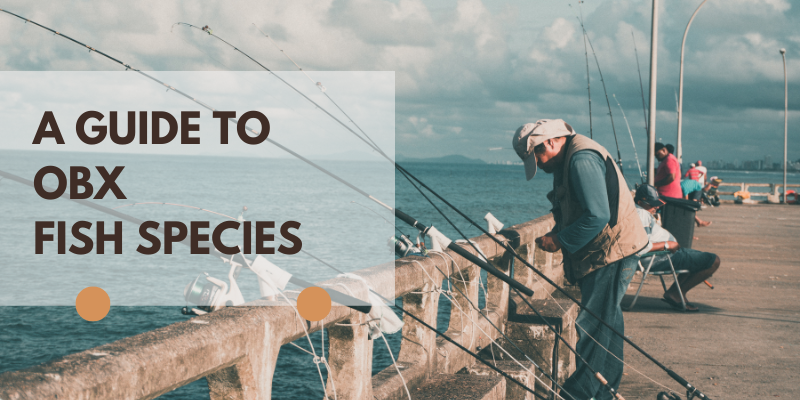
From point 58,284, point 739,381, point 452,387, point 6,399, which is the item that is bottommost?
point 58,284

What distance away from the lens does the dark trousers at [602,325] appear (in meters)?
4.21

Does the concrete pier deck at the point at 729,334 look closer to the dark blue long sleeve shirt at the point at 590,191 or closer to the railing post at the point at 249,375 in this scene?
the dark blue long sleeve shirt at the point at 590,191

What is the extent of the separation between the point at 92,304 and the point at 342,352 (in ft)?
4.15

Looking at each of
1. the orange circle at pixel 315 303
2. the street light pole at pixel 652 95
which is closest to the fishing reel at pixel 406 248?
the orange circle at pixel 315 303

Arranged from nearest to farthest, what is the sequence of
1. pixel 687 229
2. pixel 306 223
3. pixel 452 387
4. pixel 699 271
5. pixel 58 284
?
pixel 452 387 → pixel 699 271 → pixel 687 229 → pixel 58 284 → pixel 306 223

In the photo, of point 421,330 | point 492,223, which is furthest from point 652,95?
point 421,330

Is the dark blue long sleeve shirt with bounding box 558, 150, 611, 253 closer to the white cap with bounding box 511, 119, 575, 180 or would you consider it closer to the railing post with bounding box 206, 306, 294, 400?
the white cap with bounding box 511, 119, 575, 180

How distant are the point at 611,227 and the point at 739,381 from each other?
1.72m

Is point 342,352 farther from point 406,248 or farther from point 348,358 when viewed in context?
point 406,248

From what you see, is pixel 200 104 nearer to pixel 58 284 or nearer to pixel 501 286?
pixel 501 286

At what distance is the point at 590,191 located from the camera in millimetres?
3779

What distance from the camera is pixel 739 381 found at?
482 centimetres

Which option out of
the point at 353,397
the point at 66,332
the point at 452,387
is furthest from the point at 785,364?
the point at 66,332

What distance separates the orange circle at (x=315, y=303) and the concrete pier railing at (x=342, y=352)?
9.7 inches
